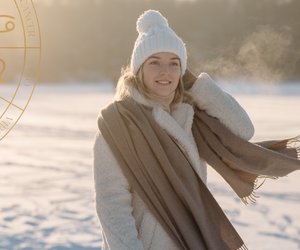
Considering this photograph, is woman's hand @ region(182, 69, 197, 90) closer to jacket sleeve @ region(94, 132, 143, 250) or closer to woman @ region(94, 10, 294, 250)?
woman @ region(94, 10, 294, 250)

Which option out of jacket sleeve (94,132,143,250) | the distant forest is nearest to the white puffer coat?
jacket sleeve (94,132,143,250)

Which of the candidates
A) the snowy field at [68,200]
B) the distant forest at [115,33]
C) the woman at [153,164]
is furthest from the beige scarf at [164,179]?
the distant forest at [115,33]

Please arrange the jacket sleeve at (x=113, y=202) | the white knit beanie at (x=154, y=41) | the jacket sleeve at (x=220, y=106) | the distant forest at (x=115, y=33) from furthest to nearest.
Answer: the distant forest at (x=115, y=33), the jacket sleeve at (x=220, y=106), the white knit beanie at (x=154, y=41), the jacket sleeve at (x=113, y=202)

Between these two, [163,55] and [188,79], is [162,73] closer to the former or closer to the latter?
[163,55]

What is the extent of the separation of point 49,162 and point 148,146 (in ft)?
18.0

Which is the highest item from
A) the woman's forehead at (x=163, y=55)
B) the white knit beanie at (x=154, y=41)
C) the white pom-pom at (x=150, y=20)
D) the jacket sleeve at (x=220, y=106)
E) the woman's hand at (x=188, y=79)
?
the white pom-pom at (x=150, y=20)

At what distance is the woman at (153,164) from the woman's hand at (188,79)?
102 millimetres

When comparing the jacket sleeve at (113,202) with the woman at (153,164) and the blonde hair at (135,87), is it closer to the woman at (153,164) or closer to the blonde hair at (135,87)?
the woman at (153,164)

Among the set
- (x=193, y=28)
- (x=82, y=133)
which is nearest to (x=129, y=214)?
(x=82, y=133)

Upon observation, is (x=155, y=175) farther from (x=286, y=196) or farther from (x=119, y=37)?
(x=119, y=37)

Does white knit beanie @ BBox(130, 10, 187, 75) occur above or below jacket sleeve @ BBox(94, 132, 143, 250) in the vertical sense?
above

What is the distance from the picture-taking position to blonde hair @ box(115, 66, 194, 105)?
1.85 meters

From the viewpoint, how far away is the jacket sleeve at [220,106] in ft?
6.52

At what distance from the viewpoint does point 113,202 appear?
68.8 inches
